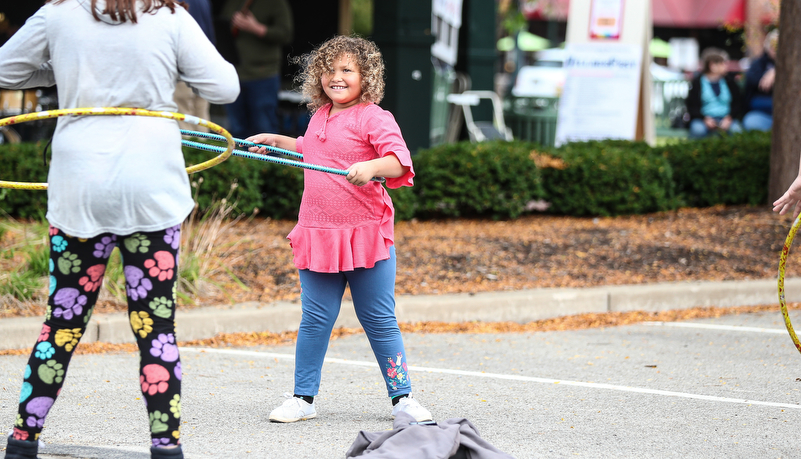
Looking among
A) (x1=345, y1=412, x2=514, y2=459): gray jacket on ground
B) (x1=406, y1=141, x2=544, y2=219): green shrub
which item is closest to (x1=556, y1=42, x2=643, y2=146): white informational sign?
(x1=406, y1=141, x2=544, y2=219): green shrub

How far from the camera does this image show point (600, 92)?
11578 millimetres

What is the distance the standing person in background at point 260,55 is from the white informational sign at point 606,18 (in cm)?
414

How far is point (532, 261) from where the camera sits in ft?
24.1

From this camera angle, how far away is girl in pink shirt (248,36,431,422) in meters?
3.79

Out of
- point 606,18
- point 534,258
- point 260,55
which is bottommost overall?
point 534,258

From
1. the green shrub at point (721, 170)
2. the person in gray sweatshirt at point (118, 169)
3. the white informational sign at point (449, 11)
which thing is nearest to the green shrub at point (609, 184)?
the green shrub at point (721, 170)

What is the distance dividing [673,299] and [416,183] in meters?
3.02

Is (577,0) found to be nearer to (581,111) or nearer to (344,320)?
(581,111)

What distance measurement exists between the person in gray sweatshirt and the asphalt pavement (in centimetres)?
62

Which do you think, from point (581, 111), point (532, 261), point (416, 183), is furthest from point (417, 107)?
point (532, 261)

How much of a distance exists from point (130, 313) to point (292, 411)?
1209 millimetres

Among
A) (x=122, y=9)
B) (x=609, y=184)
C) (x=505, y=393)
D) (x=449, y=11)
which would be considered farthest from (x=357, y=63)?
(x=449, y=11)

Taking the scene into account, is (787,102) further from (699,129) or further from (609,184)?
(699,129)

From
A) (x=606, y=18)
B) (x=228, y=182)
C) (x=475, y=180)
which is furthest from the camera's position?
(x=606, y=18)
